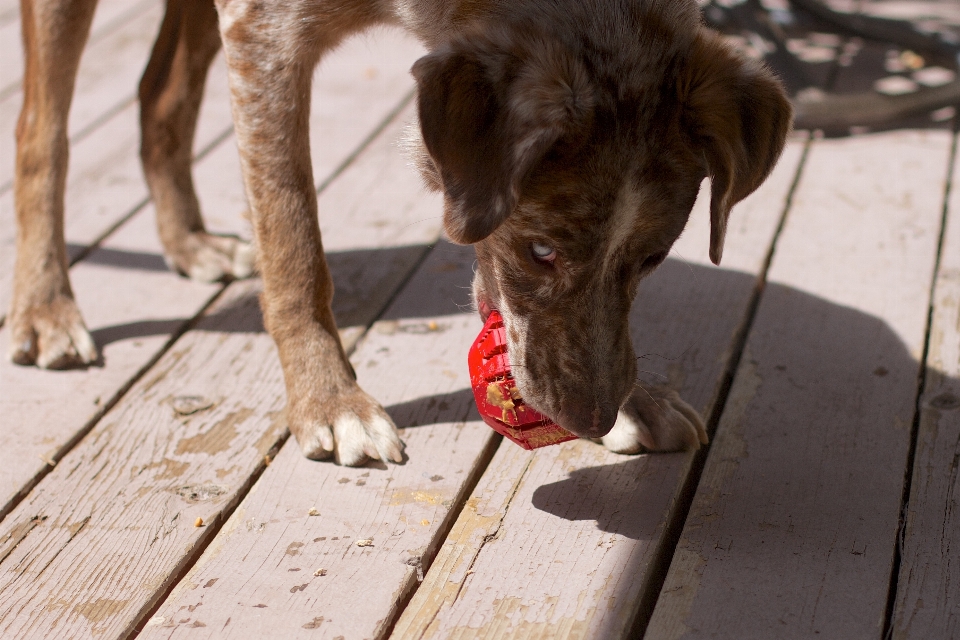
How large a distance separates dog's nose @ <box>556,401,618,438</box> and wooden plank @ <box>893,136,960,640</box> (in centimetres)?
62

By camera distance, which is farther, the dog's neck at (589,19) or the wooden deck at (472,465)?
the dog's neck at (589,19)

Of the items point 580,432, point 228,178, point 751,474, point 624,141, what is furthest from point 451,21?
point 228,178

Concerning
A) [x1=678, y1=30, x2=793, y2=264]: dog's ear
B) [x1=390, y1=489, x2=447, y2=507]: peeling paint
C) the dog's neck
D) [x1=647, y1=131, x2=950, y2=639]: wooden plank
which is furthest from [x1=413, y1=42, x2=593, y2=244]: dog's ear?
[x1=647, y1=131, x2=950, y2=639]: wooden plank

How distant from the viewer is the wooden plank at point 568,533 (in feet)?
6.38

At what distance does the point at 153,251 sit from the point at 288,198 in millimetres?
→ 1104

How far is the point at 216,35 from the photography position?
3311mm

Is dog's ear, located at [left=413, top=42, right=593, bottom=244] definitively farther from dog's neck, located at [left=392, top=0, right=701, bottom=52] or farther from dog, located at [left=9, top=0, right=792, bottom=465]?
dog's neck, located at [left=392, top=0, right=701, bottom=52]

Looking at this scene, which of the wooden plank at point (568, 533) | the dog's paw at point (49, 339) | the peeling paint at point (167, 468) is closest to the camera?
the wooden plank at point (568, 533)

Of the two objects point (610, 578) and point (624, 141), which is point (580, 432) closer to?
point (610, 578)

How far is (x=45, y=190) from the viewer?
300 cm

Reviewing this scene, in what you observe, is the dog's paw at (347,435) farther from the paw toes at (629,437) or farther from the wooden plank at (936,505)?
the wooden plank at (936,505)

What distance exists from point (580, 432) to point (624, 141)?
22.6 inches

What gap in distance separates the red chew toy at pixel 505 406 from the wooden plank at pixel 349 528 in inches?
7.1

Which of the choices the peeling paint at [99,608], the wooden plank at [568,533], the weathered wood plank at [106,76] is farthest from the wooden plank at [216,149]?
the peeling paint at [99,608]
